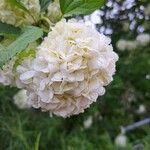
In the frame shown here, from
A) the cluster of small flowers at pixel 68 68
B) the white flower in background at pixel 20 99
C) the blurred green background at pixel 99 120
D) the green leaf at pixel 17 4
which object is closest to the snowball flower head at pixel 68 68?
the cluster of small flowers at pixel 68 68

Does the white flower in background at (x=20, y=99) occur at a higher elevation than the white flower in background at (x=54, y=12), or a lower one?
lower

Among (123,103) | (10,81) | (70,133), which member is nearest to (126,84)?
(123,103)

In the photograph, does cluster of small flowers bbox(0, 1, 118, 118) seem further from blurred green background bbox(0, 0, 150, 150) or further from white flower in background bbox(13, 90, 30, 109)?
white flower in background bbox(13, 90, 30, 109)

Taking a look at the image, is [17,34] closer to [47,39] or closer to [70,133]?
[47,39]

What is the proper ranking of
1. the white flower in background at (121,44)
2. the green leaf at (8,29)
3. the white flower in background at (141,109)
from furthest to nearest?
the white flower in background at (141,109)
the white flower in background at (121,44)
the green leaf at (8,29)

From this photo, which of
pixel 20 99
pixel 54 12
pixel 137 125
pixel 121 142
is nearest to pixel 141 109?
pixel 137 125

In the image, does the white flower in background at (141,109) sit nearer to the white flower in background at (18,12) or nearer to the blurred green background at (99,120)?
the blurred green background at (99,120)
